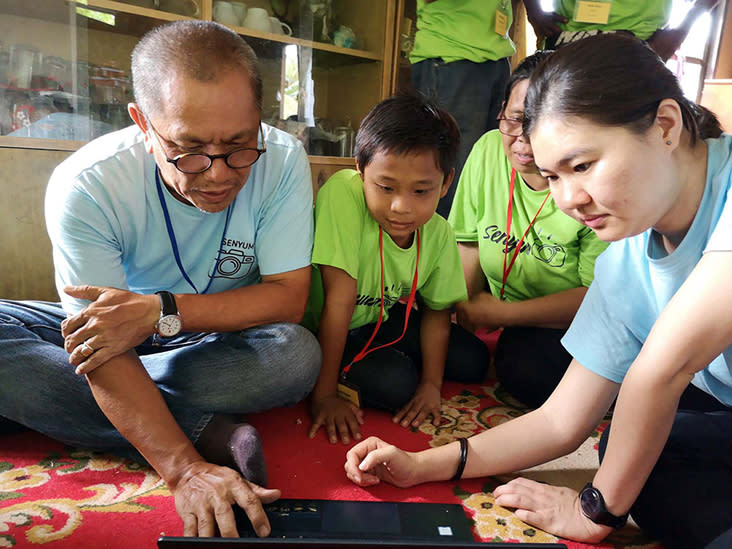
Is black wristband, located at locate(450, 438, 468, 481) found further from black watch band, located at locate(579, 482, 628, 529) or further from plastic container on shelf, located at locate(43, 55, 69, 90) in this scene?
plastic container on shelf, located at locate(43, 55, 69, 90)

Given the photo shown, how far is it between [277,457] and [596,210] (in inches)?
27.7

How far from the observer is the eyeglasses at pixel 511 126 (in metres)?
Answer: 1.27

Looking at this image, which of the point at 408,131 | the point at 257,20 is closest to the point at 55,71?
the point at 257,20

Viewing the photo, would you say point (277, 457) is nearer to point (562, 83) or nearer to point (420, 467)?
point (420, 467)

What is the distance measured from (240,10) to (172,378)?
1.81m

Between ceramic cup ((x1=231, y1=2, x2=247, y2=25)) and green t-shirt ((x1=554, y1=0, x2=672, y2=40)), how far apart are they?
3.98ft

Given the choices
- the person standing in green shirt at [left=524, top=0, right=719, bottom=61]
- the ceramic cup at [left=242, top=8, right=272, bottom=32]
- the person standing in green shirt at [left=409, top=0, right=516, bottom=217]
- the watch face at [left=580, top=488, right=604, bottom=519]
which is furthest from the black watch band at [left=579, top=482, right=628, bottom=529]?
the ceramic cup at [left=242, top=8, right=272, bottom=32]

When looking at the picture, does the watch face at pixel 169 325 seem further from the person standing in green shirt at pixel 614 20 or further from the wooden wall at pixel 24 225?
the person standing in green shirt at pixel 614 20

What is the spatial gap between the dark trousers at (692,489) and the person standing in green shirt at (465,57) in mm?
1357

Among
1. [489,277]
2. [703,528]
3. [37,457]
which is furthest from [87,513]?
[489,277]

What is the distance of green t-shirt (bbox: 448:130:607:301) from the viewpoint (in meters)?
1.35

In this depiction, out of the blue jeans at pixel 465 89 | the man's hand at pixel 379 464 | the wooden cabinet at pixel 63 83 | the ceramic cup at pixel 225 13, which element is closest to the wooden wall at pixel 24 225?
the wooden cabinet at pixel 63 83

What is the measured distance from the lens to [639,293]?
2.80ft

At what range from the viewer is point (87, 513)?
0.86 metres
